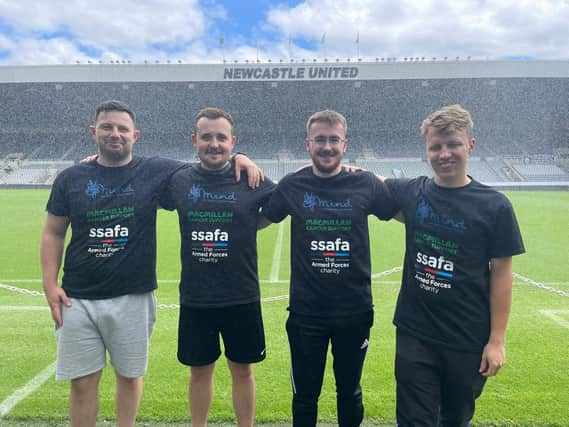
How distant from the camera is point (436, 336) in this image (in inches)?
87.5

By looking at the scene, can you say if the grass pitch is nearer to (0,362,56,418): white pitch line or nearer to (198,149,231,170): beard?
(0,362,56,418): white pitch line

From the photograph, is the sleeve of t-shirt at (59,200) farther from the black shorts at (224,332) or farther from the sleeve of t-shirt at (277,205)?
the sleeve of t-shirt at (277,205)

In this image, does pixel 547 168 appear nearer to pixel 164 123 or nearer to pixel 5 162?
pixel 164 123

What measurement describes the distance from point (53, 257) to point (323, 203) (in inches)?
64.6

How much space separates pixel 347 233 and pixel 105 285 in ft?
4.70

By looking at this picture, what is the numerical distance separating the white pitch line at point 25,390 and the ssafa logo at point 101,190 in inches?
67.4

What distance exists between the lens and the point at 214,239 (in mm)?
2678

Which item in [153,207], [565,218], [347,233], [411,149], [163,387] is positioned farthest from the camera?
[411,149]

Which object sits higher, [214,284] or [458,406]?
[214,284]

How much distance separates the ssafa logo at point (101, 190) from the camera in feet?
8.51

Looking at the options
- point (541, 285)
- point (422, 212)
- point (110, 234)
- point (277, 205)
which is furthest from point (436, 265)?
point (541, 285)

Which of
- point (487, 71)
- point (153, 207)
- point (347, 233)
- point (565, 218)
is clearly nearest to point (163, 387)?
point (153, 207)

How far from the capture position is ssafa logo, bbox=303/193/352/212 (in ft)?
8.44

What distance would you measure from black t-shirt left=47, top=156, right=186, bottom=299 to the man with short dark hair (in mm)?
1595
